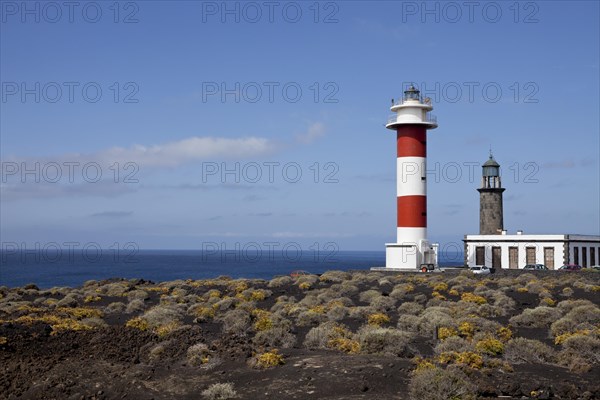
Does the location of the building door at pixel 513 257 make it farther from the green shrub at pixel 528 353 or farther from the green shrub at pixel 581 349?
the green shrub at pixel 528 353

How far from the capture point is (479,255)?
174 ft

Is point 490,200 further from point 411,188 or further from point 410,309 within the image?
point 410,309

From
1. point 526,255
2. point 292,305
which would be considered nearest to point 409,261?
A: point 526,255

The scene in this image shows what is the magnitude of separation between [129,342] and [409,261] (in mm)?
28198

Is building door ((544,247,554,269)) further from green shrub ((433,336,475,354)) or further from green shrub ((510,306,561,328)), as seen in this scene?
green shrub ((433,336,475,354))

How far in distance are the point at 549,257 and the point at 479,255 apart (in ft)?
18.3

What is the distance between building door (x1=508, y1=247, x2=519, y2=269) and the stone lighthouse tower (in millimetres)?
4443

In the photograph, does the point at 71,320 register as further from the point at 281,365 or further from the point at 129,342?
the point at 281,365

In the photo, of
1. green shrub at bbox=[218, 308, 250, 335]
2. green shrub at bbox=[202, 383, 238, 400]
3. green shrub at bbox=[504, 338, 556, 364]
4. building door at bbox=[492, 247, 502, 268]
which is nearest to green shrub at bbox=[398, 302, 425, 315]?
green shrub at bbox=[218, 308, 250, 335]

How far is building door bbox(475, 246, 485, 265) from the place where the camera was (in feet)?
174

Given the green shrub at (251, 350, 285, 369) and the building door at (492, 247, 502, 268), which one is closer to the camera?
the green shrub at (251, 350, 285, 369)

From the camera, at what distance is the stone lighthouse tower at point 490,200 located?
56281mm

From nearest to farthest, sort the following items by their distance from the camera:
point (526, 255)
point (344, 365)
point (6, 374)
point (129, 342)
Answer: point (344, 365)
point (6, 374)
point (129, 342)
point (526, 255)

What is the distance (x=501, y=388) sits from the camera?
45.1 ft
